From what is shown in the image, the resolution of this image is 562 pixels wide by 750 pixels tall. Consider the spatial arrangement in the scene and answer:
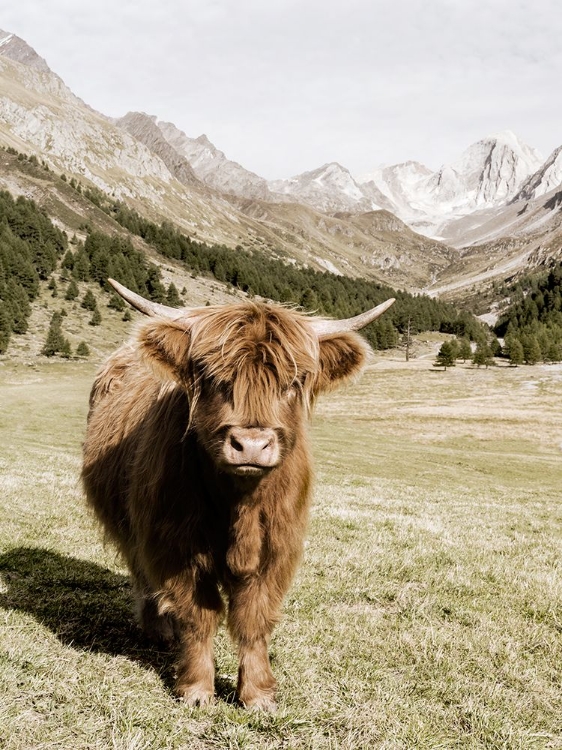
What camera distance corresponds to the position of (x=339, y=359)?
14.7 feet

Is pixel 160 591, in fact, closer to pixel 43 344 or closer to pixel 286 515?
pixel 286 515

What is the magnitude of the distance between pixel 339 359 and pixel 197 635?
259cm

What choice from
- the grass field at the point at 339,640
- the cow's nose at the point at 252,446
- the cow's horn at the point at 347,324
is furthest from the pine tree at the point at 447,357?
the cow's nose at the point at 252,446

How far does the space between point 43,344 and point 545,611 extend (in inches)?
3517

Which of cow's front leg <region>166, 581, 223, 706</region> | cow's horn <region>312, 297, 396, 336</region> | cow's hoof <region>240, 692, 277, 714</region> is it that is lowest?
cow's hoof <region>240, 692, 277, 714</region>

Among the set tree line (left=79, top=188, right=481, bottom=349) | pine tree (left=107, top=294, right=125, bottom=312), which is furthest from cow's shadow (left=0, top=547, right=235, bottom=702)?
tree line (left=79, top=188, right=481, bottom=349)

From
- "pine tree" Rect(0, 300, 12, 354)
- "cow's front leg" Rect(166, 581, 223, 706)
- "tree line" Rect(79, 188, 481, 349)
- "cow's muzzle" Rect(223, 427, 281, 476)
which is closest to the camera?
"cow's muzzle" Rect(223, 427, 281, 476)

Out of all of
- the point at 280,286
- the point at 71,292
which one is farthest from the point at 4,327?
the point at 280,286

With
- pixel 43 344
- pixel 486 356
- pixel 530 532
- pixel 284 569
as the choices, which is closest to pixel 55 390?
pixel 43 344

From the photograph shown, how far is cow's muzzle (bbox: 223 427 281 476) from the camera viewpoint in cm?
347

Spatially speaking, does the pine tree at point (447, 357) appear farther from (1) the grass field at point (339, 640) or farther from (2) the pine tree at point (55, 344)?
(1) the grass field at point (339, 640)

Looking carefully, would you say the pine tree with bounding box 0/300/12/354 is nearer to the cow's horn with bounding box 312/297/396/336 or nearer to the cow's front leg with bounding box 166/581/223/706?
the cow's front leg with bounding box 166/581/223/706

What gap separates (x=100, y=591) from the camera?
6.56 metres

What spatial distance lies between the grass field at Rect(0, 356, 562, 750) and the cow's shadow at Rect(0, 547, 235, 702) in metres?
0.02
